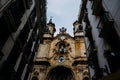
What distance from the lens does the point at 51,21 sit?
47.2m

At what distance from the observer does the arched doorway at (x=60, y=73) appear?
33281 mm

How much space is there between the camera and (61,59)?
35375mm

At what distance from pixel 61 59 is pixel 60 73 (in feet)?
9.27

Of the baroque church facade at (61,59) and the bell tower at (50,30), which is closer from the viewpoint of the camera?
the baroque church facade at (61,59)

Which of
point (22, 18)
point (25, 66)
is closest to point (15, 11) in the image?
point (22, 18)

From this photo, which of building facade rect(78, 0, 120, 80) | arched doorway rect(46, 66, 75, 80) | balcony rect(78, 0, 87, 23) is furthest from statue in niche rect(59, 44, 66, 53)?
building facade rect(78, 0, 120, 80)

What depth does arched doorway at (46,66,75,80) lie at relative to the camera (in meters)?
33.3

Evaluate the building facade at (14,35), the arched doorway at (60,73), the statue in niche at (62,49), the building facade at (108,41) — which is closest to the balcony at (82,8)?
the building facade at (14,35)

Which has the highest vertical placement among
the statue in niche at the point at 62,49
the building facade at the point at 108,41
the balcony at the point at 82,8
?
the statue in niche at the point at 62,49

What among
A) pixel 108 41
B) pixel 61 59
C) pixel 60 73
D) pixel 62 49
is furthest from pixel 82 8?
pixel 62 49

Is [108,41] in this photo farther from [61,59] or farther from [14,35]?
[61,59]

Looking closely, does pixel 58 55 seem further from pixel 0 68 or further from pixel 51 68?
pixel 0 68

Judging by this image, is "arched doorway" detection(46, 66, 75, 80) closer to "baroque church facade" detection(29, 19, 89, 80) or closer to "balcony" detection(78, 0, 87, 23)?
"baroque church facade" detection(29, 19, 89, 80)

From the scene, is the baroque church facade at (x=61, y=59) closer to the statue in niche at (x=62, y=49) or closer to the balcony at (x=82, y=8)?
the statue in niche at (x=62, y=49)
